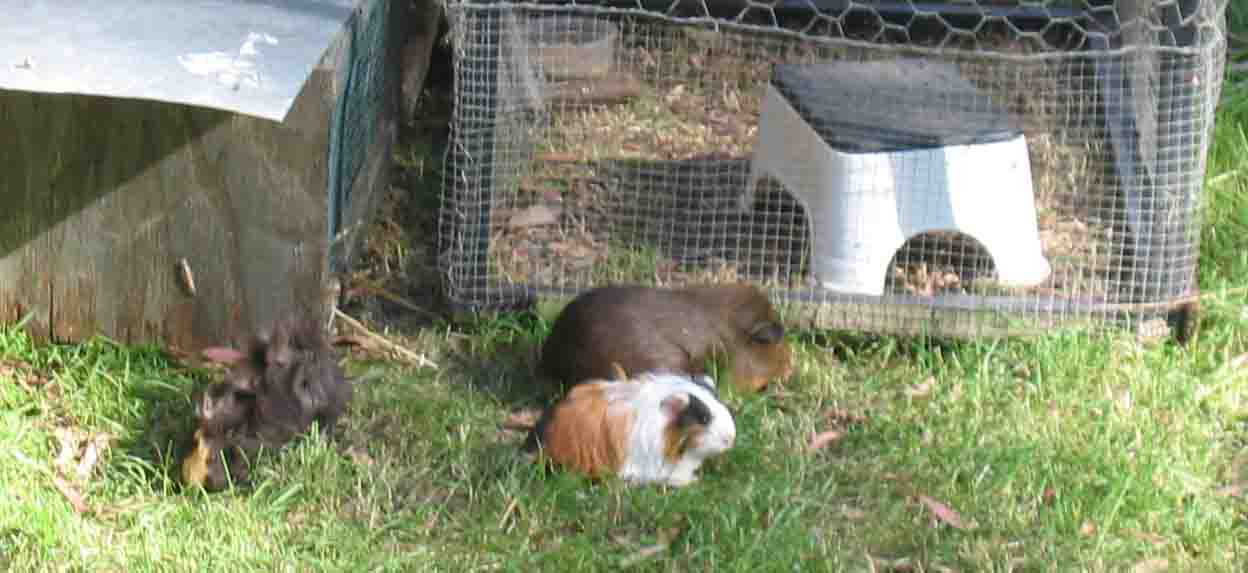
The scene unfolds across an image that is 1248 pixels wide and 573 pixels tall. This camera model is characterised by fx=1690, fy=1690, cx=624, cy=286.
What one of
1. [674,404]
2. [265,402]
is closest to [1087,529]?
[674,404]

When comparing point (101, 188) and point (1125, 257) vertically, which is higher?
point (101, 188)

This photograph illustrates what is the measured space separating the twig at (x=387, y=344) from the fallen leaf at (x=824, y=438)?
1.07 meters

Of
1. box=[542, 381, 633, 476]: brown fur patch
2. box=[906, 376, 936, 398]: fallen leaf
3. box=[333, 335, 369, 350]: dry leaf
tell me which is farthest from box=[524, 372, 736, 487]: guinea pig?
box=[333, 335, 369, 350]: dry leaf

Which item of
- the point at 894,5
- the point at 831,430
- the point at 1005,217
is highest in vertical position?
the point at 894,5

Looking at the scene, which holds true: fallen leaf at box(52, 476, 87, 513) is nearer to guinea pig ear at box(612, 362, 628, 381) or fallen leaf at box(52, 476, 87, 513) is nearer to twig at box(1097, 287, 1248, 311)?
guinea pig ear at box(612, 362, 628, 381)

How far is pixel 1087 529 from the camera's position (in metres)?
3.87

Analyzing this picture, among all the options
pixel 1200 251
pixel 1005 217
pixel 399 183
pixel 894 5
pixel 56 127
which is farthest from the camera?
pixel 894 5

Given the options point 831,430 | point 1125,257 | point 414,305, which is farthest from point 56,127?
point 1125,257

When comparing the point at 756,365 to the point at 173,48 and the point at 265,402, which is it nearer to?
the point at 265,402

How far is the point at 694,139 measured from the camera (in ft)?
19.8

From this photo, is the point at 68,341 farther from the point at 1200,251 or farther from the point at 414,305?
the point at 1200,251

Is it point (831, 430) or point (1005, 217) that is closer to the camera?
point (831, 430)

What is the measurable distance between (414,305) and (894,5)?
93.7 inches

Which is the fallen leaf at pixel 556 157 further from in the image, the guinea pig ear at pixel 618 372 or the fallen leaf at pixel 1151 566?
the fallen leaf at pixel 1151 566
